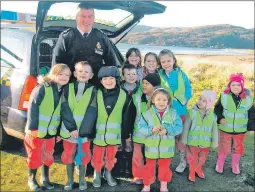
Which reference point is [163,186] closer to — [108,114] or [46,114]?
[108,114]

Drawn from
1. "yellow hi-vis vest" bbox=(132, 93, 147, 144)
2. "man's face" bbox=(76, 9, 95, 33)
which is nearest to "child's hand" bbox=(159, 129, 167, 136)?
"yellow hi-vis vest" bbox=(132, 93, 147, 144)

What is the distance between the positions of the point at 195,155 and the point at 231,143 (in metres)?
0.72

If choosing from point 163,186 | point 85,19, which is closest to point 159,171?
point 163,186

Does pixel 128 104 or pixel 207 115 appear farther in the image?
pixel 207 115

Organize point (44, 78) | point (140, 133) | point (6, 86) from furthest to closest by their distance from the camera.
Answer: point (6, 86) → point (140, 133) → point (44, 78)

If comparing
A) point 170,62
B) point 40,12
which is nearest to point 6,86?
point 40,12

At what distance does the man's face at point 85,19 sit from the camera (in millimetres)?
3662

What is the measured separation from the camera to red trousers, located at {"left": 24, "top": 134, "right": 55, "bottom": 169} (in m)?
3.45

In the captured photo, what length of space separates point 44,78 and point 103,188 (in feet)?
4.81

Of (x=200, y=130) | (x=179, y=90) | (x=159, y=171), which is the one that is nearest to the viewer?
(x=159, y=171)

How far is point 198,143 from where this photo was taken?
4.01 metres

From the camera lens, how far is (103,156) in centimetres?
377

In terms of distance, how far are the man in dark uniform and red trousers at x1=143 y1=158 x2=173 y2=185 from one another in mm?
1342

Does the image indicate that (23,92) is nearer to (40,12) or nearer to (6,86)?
(6,86)
